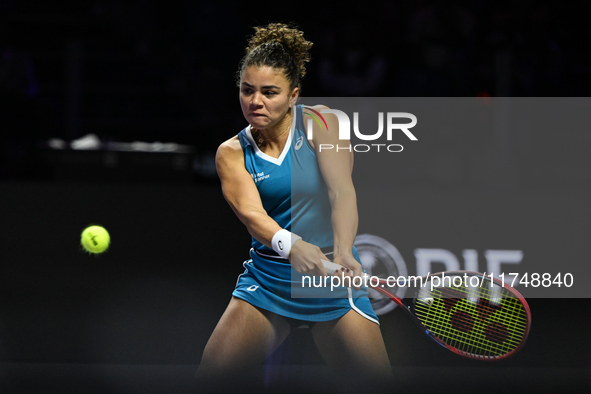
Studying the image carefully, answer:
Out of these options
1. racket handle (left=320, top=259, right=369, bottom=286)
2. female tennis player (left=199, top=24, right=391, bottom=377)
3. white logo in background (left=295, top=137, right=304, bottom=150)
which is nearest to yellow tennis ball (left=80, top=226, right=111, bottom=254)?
female tennis player (left=199, top=24, right=391, bottom=377)

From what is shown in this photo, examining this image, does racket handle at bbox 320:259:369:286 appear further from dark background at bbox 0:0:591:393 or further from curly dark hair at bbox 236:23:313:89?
curly dark hair at bbox 236:23:313:89

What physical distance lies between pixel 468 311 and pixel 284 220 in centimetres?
73

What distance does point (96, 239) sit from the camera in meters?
4.11

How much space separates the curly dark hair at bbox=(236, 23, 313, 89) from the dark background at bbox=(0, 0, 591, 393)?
3.14 ft

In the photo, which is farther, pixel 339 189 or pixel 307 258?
pixel 339 189

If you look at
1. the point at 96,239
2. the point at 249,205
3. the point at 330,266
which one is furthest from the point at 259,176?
the point at 96,239

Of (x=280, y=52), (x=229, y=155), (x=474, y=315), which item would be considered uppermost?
(x=280, y=52)

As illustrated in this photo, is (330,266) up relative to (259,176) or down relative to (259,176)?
down

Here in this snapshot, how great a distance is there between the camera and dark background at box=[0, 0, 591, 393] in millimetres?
3055

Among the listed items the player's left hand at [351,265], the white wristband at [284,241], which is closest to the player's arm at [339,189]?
the player's left hand at [351,265]

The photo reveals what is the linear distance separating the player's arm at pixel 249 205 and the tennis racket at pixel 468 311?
15.7 inches

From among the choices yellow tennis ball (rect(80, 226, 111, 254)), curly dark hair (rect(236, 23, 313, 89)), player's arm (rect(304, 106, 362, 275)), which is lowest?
yellow tennis ball (rect(80, 226, 111, 254))

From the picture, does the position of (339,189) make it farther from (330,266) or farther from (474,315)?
(474,315)

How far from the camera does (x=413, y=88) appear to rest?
16.9 ft
